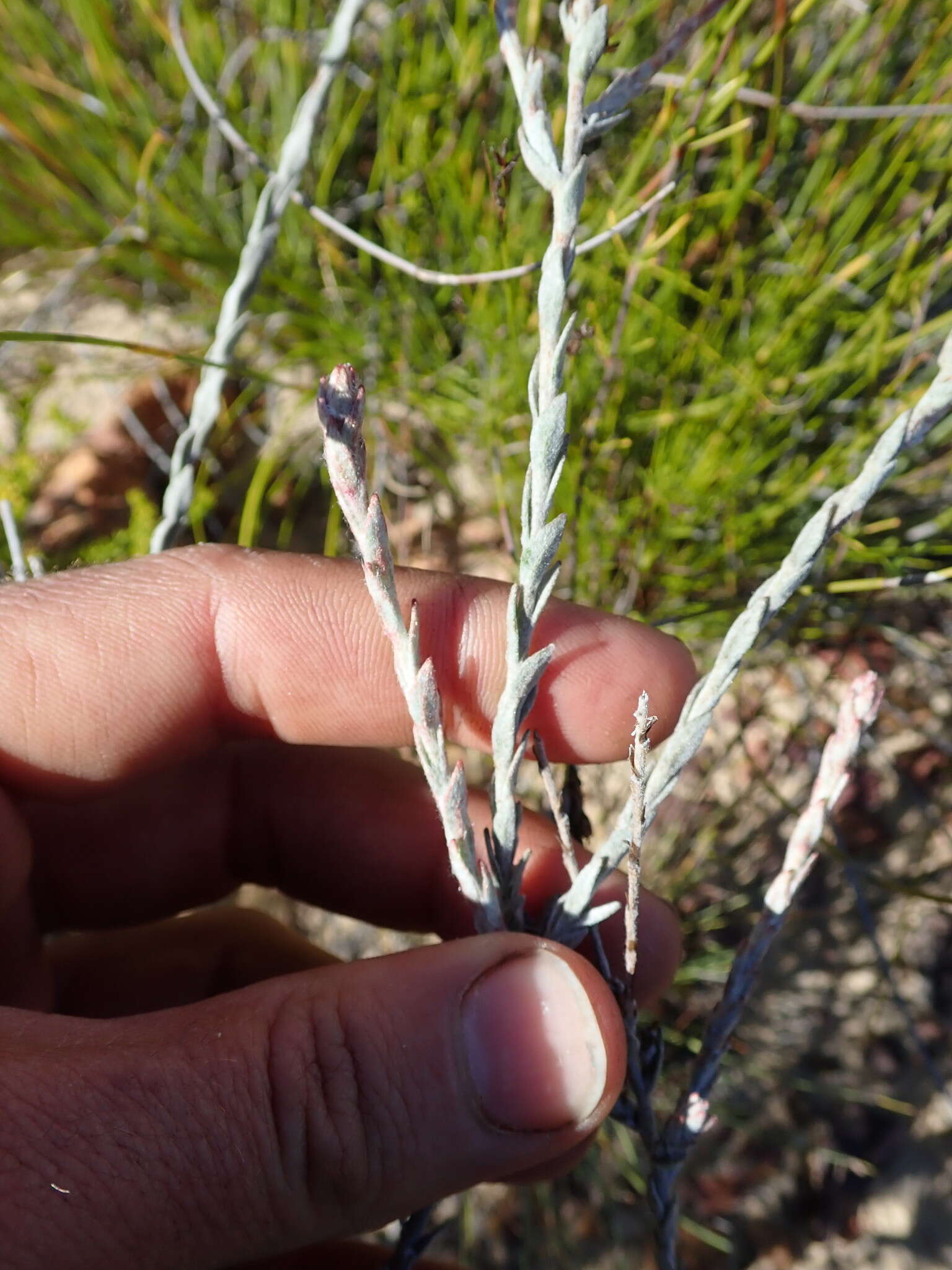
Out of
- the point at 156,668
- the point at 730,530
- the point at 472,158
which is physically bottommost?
the point at 156,668

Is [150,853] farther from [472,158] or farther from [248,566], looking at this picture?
[472,158]

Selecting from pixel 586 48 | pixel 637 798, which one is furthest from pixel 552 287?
pixel 637 798

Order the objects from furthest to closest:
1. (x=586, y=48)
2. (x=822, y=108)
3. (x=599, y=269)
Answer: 1. (x=599, y=269)
2. (x=822, y=108)
3. (x=586, y=48)

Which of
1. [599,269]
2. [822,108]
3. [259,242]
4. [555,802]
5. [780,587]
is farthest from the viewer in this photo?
[599,269]

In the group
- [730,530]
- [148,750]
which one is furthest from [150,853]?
[730,530]

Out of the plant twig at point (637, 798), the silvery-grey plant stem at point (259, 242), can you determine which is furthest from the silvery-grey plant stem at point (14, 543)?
the plant twig at point (637, 798)

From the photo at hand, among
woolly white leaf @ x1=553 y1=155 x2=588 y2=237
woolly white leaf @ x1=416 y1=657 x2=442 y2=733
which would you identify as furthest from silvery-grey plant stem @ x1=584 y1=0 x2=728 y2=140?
woolly white leaf @ x1=416 y1=657 x2=442 y2=733

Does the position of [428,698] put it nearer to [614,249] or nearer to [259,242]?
[259,242]

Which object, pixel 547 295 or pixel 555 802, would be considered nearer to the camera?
pixel 547 295
